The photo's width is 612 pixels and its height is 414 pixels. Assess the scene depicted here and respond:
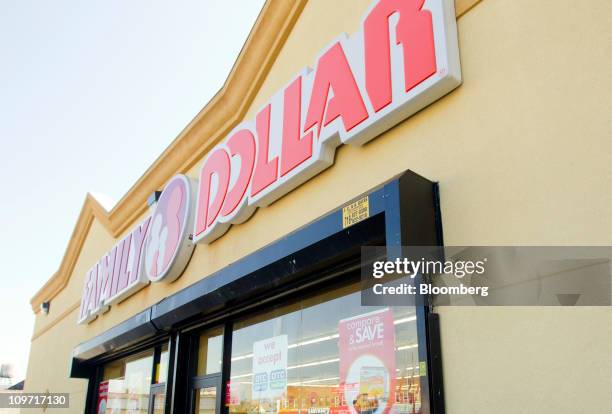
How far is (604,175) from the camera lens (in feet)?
9.28

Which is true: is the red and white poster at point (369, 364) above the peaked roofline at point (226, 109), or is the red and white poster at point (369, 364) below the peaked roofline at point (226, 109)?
below

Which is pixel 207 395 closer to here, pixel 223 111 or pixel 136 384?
pixel 136 384

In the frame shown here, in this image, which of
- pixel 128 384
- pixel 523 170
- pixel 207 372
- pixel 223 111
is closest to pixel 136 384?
pixel 128 384

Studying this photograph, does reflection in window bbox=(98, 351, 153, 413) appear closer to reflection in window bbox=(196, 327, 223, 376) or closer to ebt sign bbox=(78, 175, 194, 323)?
ebt sign bbox=(78, 175, 194, 323)

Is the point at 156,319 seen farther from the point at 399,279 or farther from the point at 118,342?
the point at 399,279

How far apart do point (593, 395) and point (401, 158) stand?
2041 mm

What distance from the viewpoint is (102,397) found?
9781 mm

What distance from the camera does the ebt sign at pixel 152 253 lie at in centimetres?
698

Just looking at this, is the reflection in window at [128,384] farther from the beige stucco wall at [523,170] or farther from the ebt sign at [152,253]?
the beige stucco wall at [523,170]

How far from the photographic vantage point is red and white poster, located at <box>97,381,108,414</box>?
9.58 meters

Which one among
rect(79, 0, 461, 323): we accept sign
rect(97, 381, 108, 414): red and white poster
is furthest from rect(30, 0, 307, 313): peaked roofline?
rect(97, 381, 108, 414): red and white poster

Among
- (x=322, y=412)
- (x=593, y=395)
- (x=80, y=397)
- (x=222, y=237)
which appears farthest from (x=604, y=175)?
(x=80, y=397)

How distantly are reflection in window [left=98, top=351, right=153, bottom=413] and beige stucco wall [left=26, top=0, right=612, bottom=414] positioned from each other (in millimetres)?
5503

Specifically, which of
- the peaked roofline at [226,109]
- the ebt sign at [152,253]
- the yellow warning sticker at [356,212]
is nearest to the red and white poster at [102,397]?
the ebt sign at [152,253]
